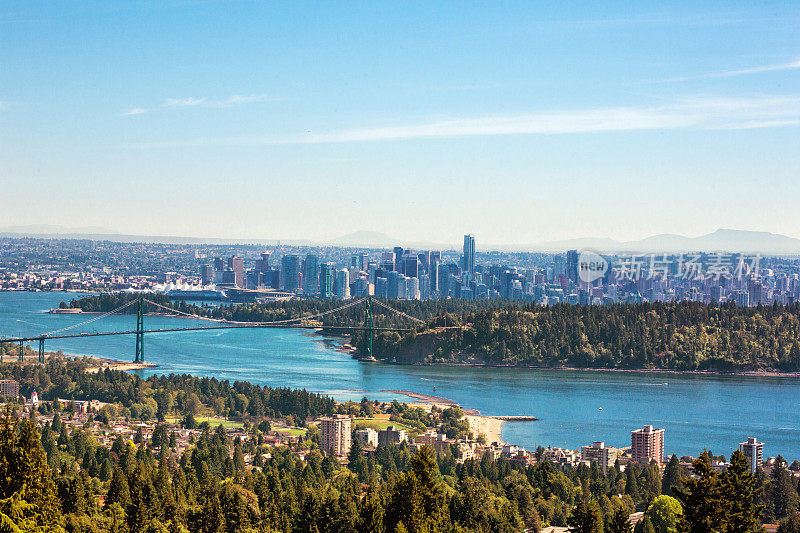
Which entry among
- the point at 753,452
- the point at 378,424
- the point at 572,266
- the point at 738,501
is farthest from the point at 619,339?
the point at 572,266

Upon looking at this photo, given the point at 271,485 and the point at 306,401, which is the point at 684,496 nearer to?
the point at 271,485

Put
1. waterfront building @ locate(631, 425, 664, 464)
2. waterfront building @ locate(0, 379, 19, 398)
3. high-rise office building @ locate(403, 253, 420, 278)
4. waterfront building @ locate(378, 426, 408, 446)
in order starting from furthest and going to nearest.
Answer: high-rise office building @ locate(403, 253, 420, 278) → waterfront building @ locate(0, 379, 19, 398) → waterfront building @ locate(378, 426, 408, 446) → waterfront building @ locate(631, 425, 664, 464)

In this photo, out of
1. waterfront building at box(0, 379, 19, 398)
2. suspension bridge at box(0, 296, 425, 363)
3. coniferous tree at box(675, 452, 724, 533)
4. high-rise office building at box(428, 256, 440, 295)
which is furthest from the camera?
high-rise office building at box(428, 256, 440, 295)

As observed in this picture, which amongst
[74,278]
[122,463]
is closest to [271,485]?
[122,463]

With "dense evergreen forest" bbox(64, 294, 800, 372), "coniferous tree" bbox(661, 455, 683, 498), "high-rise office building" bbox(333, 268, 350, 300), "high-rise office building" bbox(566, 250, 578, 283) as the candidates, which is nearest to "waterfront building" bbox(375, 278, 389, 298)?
"high-rise office building" bbox(333, 268, 350, 300)

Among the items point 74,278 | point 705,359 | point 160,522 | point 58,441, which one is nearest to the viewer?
point 160,522

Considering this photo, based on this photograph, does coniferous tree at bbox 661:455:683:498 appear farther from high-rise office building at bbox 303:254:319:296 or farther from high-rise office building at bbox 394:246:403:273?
high-rise office building at bbox 303:254:319:296
